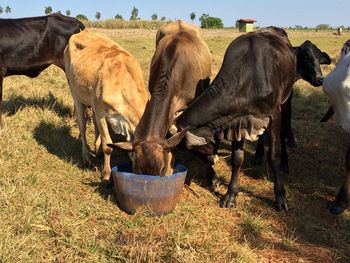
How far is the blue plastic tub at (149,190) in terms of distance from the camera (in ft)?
13.6

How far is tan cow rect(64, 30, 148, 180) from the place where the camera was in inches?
195

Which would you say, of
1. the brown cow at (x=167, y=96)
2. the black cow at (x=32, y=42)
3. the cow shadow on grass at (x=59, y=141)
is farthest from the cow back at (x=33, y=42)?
the brown cow at (x=167, y=96)

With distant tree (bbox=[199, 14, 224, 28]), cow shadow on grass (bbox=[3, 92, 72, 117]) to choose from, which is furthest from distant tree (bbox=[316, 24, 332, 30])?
cow shadow on grass (bbox=[3, 92, 72, 117])

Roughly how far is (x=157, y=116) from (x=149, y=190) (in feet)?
2.68

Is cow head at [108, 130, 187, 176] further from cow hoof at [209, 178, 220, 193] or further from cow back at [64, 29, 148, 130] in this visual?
cow hoof at [209, 178, 220, 193]

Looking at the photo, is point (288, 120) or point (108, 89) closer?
point (108, 89)

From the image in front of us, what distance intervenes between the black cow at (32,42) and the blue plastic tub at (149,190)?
4.13 m

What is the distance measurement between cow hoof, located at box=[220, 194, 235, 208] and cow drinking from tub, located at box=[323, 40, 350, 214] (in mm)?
1107

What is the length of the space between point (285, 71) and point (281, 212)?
1687mm

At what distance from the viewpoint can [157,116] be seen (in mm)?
4531

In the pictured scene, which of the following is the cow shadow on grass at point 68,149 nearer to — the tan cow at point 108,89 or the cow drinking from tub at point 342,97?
the tan cow at point 108,89

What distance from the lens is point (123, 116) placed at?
4.96 metres

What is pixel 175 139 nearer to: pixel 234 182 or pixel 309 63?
pixel 234 182

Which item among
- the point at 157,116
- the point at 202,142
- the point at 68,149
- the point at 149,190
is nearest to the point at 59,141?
the point at 68,149
